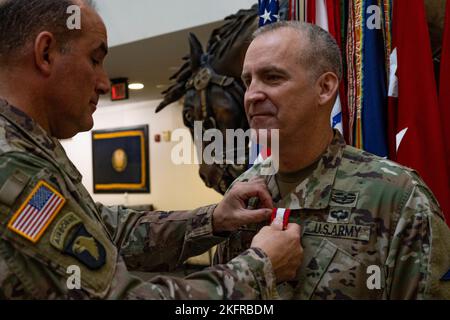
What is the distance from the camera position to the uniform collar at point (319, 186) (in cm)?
118

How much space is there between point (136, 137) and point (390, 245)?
631 cm

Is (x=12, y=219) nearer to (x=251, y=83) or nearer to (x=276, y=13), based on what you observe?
(x=251, y=83)

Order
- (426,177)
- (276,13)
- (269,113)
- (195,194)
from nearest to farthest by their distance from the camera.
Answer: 1. (269,113)
2. (426,177)
3. (276,13)
4. (195,194)

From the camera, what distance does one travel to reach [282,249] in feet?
3.46

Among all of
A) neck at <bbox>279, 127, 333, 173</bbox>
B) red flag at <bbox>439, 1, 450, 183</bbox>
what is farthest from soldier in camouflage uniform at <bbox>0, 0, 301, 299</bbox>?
red flag at <bbox>439, 1, 450, 183</bbox>

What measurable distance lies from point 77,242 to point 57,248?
4 centimetres

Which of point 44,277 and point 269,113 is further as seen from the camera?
point 269,113

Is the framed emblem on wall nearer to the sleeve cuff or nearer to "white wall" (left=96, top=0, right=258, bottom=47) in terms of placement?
"white wall" (left=96, top=0, right=258, bottom=47)

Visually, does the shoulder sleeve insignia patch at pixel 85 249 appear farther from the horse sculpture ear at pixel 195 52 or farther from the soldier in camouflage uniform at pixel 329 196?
the horse sculpture ear at pixel 195 52

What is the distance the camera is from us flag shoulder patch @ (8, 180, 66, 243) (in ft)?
2.67
